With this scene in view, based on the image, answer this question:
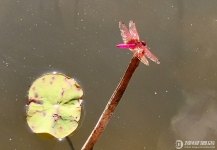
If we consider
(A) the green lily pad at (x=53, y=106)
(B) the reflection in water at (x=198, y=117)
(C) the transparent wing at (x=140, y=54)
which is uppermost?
(C) the transparent wing at (x=140, y=54)

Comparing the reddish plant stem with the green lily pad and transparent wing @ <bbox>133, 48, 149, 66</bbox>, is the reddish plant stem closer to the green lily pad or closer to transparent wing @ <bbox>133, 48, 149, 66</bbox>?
transparent wing @ <bbox>133, 48, 149, 66</bbox>

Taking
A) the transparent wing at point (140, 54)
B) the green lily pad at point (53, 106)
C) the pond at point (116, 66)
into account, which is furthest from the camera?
the pond at point (116, 66)

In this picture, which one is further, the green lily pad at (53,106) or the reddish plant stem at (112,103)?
the green lily pad at (53,106)

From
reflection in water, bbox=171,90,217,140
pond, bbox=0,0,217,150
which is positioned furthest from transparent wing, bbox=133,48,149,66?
reflection in water, bbox=171,90,217,140

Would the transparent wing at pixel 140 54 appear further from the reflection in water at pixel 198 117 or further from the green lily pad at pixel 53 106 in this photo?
the reflection in water at pixel 198 117

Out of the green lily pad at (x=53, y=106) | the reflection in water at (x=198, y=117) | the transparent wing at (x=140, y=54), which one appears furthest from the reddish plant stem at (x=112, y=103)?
the reflection in water at (x=198, y=117)

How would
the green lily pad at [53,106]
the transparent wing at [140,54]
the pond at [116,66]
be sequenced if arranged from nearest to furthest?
the transparent wing at [140,54] < the green lily pad at [53,106] < the pond at [116,66]

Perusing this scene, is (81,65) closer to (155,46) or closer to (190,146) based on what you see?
(155,46)
